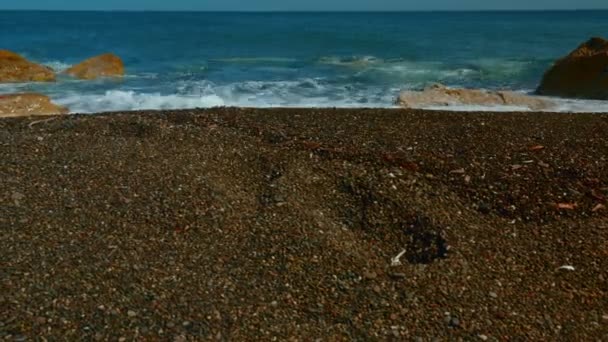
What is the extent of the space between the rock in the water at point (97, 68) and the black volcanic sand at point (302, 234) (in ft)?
37.4

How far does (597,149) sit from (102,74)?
591 inches

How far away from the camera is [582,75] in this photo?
13.5 meters

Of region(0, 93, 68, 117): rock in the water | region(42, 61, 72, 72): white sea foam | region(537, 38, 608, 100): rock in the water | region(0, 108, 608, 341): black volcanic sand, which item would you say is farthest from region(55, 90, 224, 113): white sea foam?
region(42, 61, 72, 72): white sea foam

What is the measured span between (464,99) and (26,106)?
8.33 metres

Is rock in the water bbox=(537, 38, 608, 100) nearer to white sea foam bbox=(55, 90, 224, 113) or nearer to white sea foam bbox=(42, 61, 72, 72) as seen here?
white sea foam bbox=(55, 90, 224, 113)

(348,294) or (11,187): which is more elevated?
(11,187)

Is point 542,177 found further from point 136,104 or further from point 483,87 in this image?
point 483,87

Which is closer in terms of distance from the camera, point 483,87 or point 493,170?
point 493,170

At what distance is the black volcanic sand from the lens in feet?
11.1

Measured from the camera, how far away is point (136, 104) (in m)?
12.4

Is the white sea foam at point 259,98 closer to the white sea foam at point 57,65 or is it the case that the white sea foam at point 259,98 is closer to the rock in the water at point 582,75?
the rock in the water at point 582,75

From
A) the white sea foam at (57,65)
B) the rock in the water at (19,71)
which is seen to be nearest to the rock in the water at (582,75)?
the rock in the water at (19,71)

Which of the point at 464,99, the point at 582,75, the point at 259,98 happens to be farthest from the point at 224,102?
the point at 582,75

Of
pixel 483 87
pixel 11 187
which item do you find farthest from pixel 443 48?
pixel 11 187
